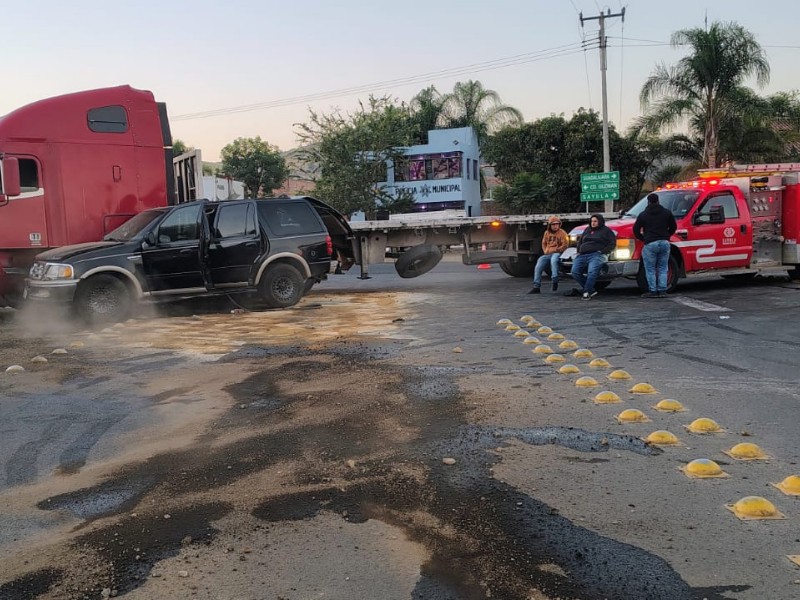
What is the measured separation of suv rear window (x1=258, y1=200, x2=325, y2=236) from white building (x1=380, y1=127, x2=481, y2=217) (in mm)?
33300

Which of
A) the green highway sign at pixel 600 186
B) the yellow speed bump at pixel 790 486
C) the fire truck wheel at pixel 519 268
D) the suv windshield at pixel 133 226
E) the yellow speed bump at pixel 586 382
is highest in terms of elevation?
the green highway sign at pixel 600 186

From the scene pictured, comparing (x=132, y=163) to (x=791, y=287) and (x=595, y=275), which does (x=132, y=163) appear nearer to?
(x=595, y=275)

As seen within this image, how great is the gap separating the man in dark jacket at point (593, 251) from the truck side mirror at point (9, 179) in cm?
906

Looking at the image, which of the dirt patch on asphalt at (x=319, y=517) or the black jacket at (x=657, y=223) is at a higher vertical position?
the black jacket at (x=657, y=223)

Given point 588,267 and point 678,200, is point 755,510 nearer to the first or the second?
point 588,267

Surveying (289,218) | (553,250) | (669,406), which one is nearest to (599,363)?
(669,406)

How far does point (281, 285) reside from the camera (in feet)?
41.1

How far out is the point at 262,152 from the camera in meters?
57.2

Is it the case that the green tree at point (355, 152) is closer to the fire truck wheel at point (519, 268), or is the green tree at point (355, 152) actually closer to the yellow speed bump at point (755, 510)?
the fire truck wheel at point (519, 268)

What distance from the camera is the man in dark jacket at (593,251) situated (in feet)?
41.9

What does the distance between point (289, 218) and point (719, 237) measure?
7.53 m

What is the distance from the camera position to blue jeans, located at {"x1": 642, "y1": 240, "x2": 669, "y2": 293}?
12516 millimetres

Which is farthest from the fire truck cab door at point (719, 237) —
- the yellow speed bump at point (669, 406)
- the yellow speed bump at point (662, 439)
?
the yellow speed bump at point (662, 439)

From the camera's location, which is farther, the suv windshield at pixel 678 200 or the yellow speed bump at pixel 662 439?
the suv windshield at pixel 678 200
